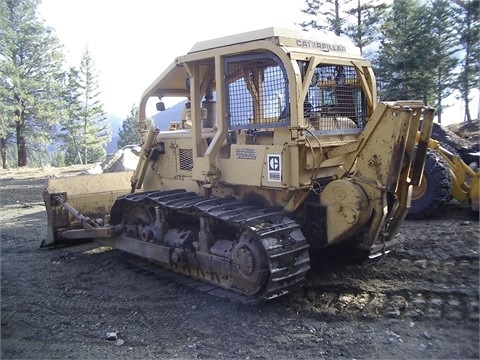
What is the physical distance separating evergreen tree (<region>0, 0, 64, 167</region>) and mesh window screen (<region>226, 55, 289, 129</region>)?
85.3 feet

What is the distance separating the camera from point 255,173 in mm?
5191

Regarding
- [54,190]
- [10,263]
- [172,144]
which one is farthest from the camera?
[54,190]

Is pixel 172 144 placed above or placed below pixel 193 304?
above

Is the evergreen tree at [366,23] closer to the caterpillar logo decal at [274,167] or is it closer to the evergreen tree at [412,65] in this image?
the evergreen tree at [412,65]

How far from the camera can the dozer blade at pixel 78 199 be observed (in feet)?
24.5

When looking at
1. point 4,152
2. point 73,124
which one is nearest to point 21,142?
point 4,152

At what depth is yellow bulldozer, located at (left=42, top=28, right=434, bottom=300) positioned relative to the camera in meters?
4.63

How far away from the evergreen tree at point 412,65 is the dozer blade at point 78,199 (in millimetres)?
14114

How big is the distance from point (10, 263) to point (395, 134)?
5.81 m

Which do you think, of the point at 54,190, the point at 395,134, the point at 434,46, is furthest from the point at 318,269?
the point at 434,46

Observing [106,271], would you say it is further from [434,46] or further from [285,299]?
[434,46]

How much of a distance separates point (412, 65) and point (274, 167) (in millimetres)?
16069

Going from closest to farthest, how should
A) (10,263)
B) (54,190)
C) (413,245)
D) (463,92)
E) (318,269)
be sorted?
(318,269) → (413,245) → (10,263) → (54,190) → (463,92)

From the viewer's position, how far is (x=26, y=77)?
1192 inches
